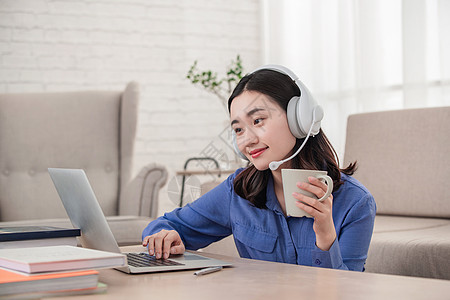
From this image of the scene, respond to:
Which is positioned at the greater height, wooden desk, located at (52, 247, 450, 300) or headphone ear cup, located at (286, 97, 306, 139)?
headphone ear cup, located at (286, 97, 306, 139)

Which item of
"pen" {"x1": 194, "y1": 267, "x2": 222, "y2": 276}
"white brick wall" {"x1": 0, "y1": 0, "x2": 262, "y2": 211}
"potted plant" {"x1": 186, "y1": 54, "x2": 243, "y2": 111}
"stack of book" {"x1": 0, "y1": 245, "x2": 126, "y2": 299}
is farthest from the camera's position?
"white brick wall" {"x1": 0, "y1": 0, "x2": 262, "y2": 211}

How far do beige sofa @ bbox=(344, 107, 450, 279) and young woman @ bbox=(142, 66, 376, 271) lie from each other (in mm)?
651

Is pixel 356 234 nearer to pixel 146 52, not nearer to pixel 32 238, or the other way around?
pixel 32 238

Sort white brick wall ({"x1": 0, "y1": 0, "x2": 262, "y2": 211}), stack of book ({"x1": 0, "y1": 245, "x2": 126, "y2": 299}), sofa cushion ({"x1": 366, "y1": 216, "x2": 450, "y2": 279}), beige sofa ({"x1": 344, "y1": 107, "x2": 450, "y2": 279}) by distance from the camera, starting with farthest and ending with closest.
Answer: white brick wall ({"x1": 0, "y1": 0, "x2": 262, "y2": 211}), beige sofa ({"x1": 344, "y1": 107, "x2": 450, "y2": 279}), sofa cushion ({"x1": 366, "y1": 216, "x2": 450, "y2": 279}), stack of book ({"x1": 0, "y1": 245, "x2": 126, "y2": 299})

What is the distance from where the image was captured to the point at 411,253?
63.1 inches

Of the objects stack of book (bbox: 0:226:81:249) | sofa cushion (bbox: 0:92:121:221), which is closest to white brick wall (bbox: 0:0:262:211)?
sofa cushion (bbox: 0:92:121:221)

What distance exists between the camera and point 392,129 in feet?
7.77

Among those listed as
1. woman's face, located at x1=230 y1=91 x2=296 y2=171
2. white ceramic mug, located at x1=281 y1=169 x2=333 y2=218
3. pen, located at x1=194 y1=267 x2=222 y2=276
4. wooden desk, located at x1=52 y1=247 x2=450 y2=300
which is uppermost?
woman's face, located at x1=230 y1=91 x2=296 y2=171

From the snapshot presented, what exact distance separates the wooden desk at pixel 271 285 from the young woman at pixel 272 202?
21cm

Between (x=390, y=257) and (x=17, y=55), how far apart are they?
308 centimetres

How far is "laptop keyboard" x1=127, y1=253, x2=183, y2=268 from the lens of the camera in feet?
3.09

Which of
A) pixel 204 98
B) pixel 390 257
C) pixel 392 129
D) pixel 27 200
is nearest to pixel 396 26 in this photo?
pixel 392 129

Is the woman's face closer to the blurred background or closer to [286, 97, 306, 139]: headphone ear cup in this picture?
[286, 97, 306, 139]: headphone ear cup

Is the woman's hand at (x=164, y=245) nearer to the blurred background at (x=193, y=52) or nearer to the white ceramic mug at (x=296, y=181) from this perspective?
the white ceramic mug at (x=296, y=181)
